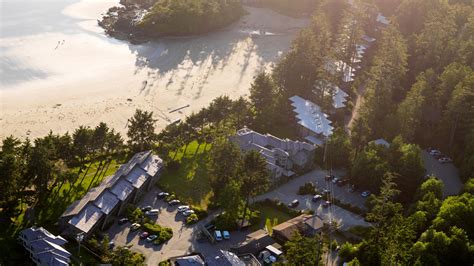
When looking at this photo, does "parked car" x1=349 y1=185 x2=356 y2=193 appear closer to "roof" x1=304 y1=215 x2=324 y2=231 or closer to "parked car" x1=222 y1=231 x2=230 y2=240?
"roof" x1=304 y1=215 x2=324 y2=231

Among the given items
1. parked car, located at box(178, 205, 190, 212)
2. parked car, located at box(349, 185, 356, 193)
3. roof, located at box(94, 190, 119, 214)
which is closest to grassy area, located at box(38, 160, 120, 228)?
roof, located at box(94, 190, 119, 214)

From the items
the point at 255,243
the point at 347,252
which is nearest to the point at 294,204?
the point at 255,243

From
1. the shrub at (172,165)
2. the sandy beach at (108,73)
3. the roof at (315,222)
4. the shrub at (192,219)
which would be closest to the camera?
the roof at (315,222)

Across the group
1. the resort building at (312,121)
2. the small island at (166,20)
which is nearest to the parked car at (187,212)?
the resort building at (312,121)

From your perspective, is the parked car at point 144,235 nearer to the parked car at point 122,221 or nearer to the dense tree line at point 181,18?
the parked car at point 122,221

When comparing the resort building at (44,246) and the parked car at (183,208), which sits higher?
the resort building at (44,246)

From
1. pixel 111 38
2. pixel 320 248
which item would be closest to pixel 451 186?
pixel 320 248

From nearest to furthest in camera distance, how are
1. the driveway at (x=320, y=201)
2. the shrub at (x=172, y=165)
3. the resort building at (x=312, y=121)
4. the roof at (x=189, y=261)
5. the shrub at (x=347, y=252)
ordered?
the roof at (x=189, y=261) < the shrub at (x=347, y=252) < the driveway at (x=320, y=201) < the shrub at (x=172, y=165) < the resort building at (x=312, y=121)
